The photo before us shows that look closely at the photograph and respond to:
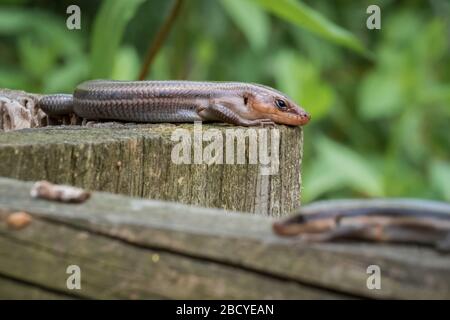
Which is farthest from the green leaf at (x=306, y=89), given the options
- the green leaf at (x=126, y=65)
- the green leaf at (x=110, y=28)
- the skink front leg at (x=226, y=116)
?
the green leaf at (x=110, y=28)

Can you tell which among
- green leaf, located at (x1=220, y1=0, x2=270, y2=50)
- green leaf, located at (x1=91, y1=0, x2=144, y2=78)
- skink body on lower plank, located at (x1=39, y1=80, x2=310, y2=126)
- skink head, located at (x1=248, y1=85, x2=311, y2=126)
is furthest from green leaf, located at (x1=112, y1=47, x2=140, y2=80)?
green leaf, located at (x1=91, y1=0, x2=144, y2=78)

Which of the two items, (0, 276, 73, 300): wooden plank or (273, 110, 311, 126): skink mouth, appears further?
(273, 110, 311, 126): skink mouth

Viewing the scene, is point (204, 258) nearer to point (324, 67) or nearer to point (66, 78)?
point (66, 78)

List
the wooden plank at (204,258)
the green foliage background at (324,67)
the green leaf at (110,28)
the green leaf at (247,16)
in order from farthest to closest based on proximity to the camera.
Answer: the green leaf at (247,16), the green foliage background at (324,67), the green leaf at (110,28), the wooden plank at (204,258)

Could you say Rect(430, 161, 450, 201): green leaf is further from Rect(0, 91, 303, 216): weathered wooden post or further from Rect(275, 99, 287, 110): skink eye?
Rect(0, 91, 303, 216): weathered wooden post

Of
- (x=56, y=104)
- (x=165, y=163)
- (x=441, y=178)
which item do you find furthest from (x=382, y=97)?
(x=165, y=163)

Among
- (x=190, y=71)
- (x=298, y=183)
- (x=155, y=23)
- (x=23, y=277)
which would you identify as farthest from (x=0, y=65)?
(x=23, y=277)

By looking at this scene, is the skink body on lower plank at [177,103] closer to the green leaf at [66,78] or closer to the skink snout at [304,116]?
the skink snout at [304,116]
